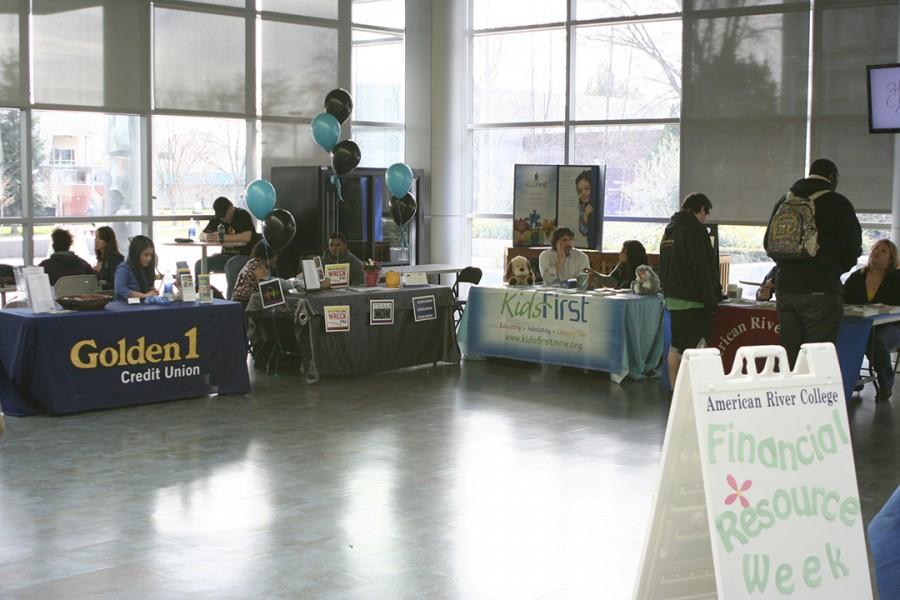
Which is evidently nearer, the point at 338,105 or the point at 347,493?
the point at 347,493

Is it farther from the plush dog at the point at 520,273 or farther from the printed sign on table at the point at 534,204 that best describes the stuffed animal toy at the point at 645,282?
the printed sign on table at the point at 534,204

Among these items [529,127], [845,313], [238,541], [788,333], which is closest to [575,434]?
[788,333]

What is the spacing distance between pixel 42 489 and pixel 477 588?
8.09 ft

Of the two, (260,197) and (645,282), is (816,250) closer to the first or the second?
(645,282)

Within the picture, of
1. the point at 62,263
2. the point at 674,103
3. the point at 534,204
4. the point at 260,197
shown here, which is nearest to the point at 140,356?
the point at 62,263

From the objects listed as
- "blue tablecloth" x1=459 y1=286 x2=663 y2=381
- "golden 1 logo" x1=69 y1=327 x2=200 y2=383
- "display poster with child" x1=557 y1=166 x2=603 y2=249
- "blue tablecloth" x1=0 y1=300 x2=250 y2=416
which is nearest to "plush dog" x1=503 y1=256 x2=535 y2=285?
"blue tablecloth" x1=459 y1=286 x2=663 y2=381

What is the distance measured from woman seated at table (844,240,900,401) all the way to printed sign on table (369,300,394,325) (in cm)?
344

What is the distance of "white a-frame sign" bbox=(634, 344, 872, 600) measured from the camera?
2898mm

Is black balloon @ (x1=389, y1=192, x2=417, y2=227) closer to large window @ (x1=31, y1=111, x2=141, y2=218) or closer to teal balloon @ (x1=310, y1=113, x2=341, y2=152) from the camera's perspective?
teal balloon @ (x1=310, y1=113, x2=341, y2=152)

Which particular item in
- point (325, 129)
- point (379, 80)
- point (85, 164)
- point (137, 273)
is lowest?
point (137, 273)

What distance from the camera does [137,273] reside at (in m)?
8.01

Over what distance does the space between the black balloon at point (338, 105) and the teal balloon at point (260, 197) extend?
1.09m

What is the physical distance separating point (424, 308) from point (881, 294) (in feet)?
11.6

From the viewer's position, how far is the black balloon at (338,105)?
1050cm
